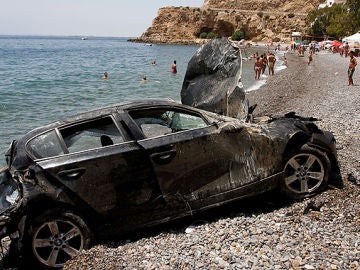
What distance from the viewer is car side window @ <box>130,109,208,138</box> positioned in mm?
5158

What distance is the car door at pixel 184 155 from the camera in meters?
4.88

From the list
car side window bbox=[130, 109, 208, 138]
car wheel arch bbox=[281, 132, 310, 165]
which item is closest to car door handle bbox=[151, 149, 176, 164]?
car side window bbox=[130, 109, 208, 138]

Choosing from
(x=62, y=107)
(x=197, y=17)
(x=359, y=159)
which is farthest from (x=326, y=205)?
(x=197, y=17)

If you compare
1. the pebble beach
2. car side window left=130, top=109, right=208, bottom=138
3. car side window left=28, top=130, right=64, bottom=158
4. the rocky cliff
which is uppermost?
the rocky cliff

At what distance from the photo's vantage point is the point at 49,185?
176 inches

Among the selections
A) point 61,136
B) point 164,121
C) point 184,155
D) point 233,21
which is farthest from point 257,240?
point 233,21

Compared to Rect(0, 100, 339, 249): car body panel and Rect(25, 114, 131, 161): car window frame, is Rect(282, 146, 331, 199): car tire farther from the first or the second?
Rect(25, 114, 131, 161): car window frame

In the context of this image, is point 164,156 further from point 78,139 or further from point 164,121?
point 78,139

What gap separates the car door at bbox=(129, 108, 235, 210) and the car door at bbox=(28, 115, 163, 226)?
18 centimetres

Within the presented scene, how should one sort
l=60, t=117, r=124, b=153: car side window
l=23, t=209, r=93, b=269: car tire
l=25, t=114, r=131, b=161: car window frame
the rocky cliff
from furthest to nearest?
the rocky cliff, l=60, t=117, r=124, b=153: car side window, l=25, t=114, r=131, b=161: car window frame, l=23, t=209, r=93, b=269: car tire

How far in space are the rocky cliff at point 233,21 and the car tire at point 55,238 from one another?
111 metres

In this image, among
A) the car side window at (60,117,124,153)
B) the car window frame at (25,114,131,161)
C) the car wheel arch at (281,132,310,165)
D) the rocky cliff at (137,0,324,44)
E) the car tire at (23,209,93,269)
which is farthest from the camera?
the rocky cliff at (137,0,324,44)

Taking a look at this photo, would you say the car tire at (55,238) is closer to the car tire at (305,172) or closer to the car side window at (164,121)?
the car side window at (164,121)

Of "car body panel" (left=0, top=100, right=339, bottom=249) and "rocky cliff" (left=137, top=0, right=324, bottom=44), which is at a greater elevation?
"rocky cliff" (left=137, top=0, right=324, bottom=44)
